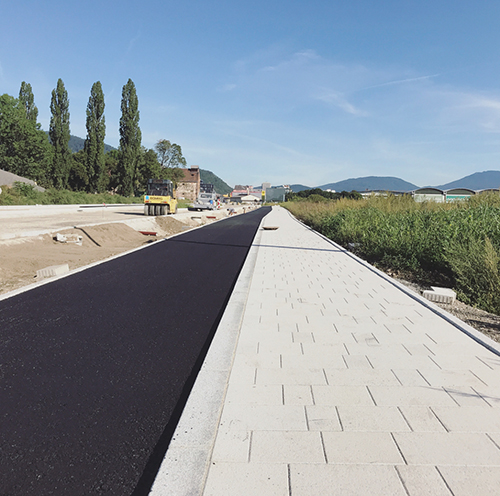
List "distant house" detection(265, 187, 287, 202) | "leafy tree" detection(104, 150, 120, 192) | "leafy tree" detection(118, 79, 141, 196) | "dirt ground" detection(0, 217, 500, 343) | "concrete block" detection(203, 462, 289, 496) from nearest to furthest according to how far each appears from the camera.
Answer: "concrete block" detection(203, 462, 289, 496)
"dirt ground" detection(0, 217, 500, 343)
"leafy tree" detection(118, 79, 141, 196)
"leafy tree" detection(104, 150, 120, 192)
"distant house" detection(265, 187, 287, 202)

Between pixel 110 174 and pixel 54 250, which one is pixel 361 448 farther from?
pixel 110 174

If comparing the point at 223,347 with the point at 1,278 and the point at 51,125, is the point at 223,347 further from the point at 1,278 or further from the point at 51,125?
the point at 51,125

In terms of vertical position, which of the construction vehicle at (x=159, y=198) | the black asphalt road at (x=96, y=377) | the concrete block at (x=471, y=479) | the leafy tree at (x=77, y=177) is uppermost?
the leafy tree at (x=77, y=177)

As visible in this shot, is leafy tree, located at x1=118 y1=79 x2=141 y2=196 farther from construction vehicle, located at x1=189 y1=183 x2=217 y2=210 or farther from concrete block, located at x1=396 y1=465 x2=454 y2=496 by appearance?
concrete block, located at x1=396 y1=465 x2=454 y2=496

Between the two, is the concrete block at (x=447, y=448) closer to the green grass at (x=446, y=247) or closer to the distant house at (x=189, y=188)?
the green grass at (x=446, y=247)

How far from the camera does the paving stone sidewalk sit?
195cm

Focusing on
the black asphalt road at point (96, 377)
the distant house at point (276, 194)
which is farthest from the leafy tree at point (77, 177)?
the distant house at point (276, 194)

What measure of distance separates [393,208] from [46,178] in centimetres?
5251

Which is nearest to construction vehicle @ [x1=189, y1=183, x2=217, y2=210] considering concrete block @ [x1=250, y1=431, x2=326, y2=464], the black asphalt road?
the black asphalt road

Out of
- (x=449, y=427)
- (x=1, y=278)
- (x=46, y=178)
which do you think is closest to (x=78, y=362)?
(x=449, y=427)

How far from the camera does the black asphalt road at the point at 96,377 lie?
205 centimetres

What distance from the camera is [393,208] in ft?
45.4

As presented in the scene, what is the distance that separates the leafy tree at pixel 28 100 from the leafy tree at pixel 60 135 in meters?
8.34

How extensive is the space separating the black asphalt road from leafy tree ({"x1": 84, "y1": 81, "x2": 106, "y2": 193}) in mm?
46446
